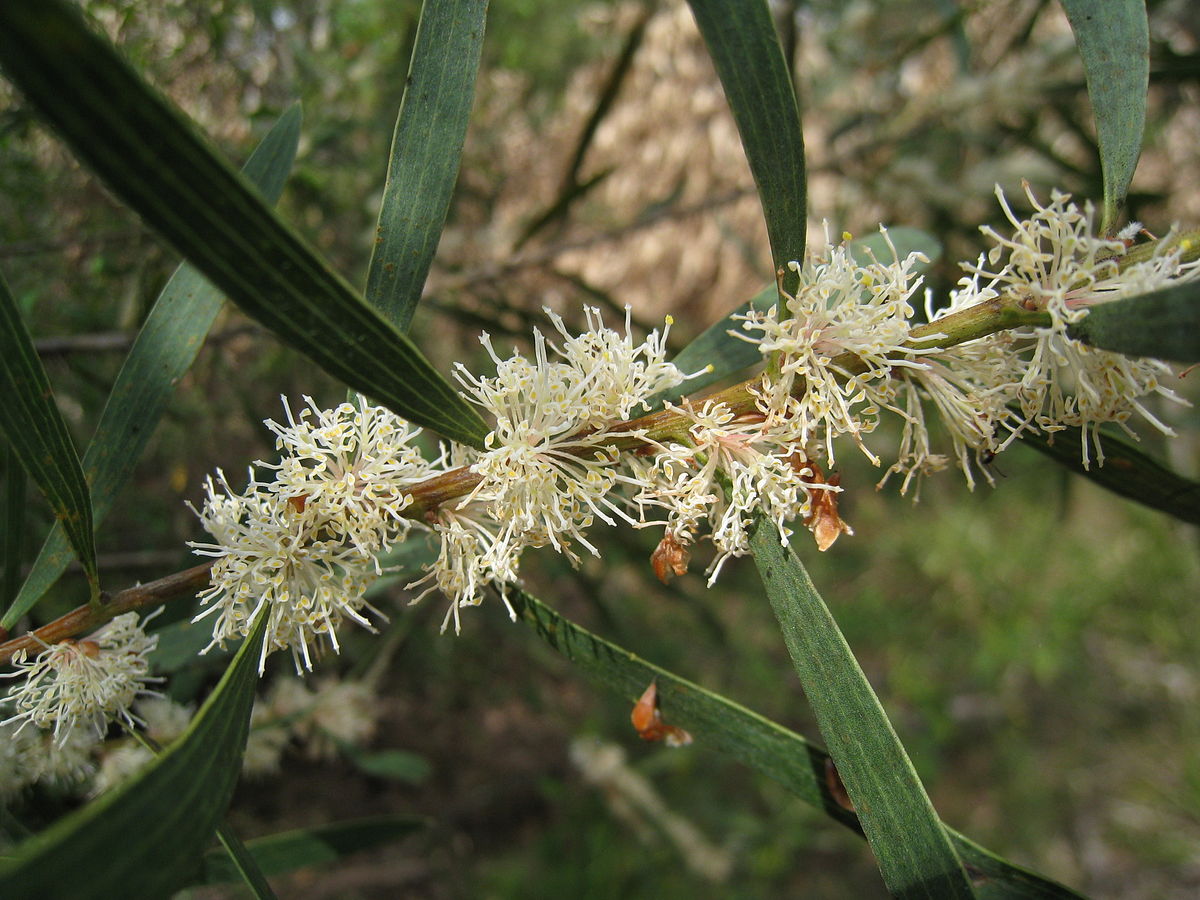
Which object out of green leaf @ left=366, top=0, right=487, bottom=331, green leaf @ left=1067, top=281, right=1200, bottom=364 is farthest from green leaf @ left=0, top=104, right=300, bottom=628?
green leaf @ left=1067, top=281, right=1200, bottom=364

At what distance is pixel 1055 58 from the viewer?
2041 mm

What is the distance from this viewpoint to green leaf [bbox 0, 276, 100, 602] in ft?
2.33

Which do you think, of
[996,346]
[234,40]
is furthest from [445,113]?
[234,40]

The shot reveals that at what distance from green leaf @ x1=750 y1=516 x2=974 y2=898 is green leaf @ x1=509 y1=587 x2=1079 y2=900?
0.46ft

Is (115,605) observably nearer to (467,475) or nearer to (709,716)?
(467,475)

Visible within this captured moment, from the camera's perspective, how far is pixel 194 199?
1.69 feet

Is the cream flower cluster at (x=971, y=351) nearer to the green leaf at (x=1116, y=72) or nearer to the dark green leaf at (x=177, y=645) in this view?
the green leaf at (x=1116, y=72)

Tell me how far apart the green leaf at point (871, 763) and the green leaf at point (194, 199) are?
42cm

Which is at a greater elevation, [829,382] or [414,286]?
[414,286]

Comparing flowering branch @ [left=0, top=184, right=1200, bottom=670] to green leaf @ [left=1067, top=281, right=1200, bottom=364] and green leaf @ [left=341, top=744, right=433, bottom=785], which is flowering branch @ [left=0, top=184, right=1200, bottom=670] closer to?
green leaf @ [left=1067, top=281, right=1200, bottom=364]

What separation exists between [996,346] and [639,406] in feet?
1.21

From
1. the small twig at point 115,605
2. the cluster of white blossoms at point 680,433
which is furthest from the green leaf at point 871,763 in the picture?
the small twig at point 115,605

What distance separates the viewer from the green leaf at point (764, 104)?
69 centimetres

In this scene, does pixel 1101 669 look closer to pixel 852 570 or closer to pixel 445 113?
pixel 852 570
